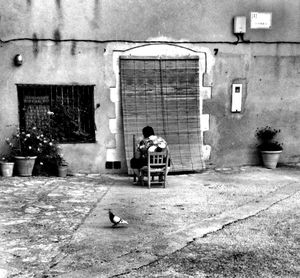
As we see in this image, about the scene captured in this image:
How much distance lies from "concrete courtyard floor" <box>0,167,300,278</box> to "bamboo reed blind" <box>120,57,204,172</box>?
2.25ft

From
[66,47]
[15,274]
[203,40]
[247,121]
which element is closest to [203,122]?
[247,121]

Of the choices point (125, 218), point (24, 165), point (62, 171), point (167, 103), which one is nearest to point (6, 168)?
point (24, 165)

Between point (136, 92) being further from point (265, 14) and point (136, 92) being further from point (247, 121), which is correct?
point (265, 14)

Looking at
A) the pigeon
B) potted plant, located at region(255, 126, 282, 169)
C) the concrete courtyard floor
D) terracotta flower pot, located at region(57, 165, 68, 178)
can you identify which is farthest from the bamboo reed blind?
the pigeon

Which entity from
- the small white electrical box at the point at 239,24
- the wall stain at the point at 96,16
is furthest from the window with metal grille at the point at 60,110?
the small white electrical box at the point at 239,24

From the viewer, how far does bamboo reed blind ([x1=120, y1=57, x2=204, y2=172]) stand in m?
10.4

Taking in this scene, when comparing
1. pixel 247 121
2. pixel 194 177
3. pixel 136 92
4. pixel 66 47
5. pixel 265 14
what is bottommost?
pixel 194 177

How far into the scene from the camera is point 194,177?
33.4 ft

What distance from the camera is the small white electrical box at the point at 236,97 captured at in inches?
433

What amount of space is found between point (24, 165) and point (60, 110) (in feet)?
4.98

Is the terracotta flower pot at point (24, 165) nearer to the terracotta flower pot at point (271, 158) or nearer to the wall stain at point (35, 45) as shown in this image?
the wall stain at point (35, 45)

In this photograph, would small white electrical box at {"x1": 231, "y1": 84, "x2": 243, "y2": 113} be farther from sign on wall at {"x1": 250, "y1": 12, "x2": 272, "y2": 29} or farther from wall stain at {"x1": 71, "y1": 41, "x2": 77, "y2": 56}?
wall stain at {"x1": 71, "y1": 41, "x2": 77, "y2": 56}

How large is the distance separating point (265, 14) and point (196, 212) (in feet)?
20.0

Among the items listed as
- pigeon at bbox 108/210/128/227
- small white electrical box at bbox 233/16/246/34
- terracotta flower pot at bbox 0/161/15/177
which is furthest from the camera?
small white electrical box at bbox 233/16/246/34
